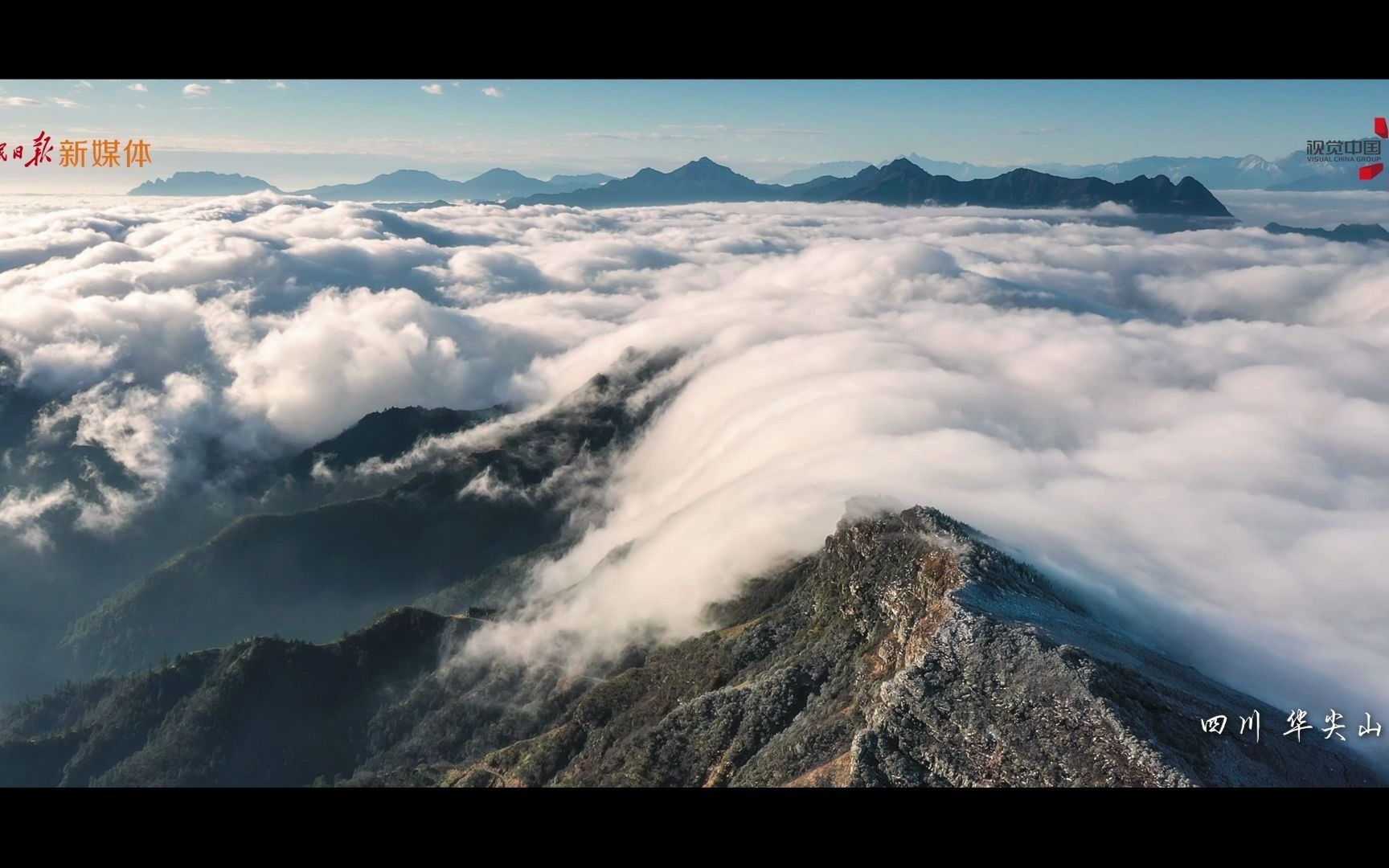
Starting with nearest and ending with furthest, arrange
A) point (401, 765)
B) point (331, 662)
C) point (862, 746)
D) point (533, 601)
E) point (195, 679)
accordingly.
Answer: point (862, 746)
point (401, 765)
point (331, 662)
point (195, 679)
point (533, 601)

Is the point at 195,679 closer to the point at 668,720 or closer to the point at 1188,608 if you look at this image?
the point at 668,720

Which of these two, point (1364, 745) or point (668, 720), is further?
point (668, 720)

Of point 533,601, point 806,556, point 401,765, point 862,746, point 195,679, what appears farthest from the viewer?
point 533,601
